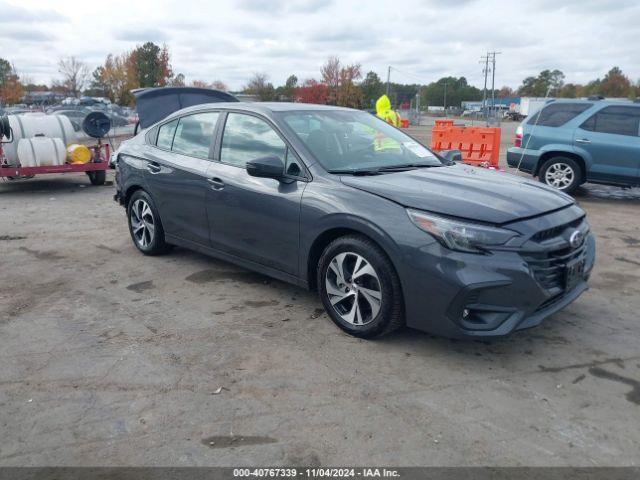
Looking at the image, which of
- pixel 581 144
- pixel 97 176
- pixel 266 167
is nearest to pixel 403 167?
pixel 266 167

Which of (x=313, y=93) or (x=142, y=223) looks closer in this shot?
(x=142, y=223)

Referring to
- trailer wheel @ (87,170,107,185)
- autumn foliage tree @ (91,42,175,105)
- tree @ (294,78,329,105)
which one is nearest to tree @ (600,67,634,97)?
tree @ (294,78,329,105)

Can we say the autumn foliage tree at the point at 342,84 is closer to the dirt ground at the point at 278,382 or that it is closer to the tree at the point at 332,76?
the tree at the point at 332,76

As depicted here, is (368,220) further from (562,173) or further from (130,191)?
(562,173)

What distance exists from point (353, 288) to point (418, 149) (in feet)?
5.77

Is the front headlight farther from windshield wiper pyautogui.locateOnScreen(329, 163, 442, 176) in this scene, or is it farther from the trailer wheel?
the trailer wheel

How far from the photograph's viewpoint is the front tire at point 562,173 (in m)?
9.80

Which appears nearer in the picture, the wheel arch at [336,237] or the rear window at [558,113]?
the wheel arch at [336,237]

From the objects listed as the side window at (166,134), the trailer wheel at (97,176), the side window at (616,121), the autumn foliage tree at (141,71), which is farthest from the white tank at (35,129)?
the autumn foliage tree at (141,71)

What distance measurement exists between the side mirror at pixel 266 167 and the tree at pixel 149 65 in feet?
208

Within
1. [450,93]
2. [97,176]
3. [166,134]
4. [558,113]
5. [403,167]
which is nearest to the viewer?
[403,167]

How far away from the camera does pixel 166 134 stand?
5789 millimetres

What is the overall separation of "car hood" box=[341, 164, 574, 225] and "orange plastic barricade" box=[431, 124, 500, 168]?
7837 millimetres

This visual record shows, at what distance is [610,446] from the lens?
9.14 feet
